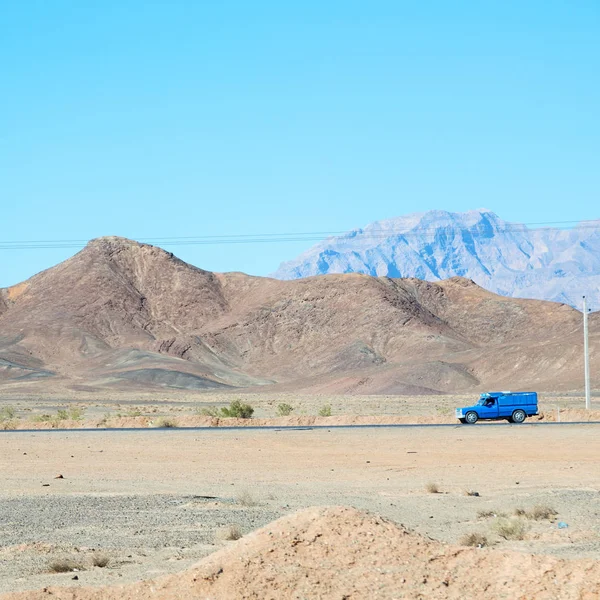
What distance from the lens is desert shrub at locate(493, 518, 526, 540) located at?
1595 cm

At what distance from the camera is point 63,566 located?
1341 cm

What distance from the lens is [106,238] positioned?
566ft

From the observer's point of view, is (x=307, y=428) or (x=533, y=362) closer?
(x=307, y=428)

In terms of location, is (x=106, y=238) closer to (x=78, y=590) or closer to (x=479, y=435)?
(x=479, y=435)

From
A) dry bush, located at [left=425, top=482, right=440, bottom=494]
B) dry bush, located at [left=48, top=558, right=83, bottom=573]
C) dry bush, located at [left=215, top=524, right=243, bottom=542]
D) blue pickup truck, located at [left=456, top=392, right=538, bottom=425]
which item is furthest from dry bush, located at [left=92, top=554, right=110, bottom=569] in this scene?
blue pickup truck, located at [left=456, top=392, right=538, bottom=425]

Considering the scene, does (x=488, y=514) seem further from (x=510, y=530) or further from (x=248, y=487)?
(x=248, y=487)

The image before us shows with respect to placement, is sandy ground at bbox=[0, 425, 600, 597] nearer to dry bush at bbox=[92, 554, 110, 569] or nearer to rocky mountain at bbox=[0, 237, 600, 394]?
dry bush at bbox=[92, 554, 110, 569]

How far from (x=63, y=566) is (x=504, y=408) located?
39.6m

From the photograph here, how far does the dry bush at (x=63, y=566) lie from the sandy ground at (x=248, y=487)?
14 centimetres

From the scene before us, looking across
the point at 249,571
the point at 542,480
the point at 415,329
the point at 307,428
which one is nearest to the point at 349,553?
the point at 249,571

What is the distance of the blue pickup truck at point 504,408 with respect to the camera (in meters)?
50.4

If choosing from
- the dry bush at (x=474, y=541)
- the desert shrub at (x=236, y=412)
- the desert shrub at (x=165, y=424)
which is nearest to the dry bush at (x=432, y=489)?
the dry bush at (x=474, y=541)

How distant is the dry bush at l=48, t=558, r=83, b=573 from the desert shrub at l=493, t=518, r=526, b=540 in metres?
6.35

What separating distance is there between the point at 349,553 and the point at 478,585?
1.43 meters
